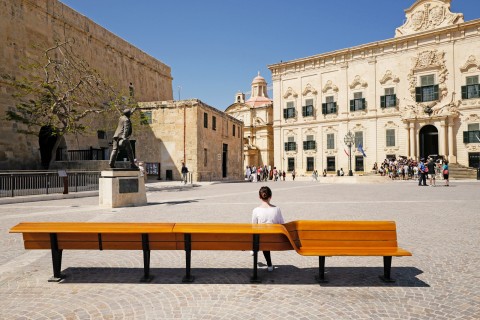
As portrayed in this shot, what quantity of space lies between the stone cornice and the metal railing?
107 ft

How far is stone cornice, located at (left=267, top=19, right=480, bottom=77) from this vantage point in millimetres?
32062

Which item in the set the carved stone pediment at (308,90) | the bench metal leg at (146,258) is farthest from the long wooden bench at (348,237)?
the carved stone pediment at (308,90)

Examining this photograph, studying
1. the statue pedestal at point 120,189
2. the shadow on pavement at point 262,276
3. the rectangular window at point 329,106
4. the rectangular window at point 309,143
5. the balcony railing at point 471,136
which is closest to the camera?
the shadow on pavement at point 262,276

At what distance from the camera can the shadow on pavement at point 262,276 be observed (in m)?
4.02

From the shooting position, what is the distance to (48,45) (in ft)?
79.0

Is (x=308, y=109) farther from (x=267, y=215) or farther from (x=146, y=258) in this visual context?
(x=146, y=258)

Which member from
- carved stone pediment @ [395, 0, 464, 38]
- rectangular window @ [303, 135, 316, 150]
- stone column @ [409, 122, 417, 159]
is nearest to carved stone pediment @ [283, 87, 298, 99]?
rectangular window @ [303, 135, 316, 150]

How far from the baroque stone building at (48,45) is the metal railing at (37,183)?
737 centimetres

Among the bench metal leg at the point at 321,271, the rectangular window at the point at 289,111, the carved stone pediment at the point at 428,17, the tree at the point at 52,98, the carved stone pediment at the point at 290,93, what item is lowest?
the bench metal leg at the point at 321,271

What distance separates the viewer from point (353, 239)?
395 cm

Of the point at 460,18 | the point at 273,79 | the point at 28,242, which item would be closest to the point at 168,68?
the point at 273,79

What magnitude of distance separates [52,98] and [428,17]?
123 ft

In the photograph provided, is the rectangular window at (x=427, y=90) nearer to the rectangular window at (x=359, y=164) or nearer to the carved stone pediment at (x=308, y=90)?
the rectangular window at (x=359, y=164)

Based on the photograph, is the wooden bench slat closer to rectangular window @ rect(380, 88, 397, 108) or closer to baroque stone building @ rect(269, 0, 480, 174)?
baroque stone building @ rect(269, 0, 480, 174)
